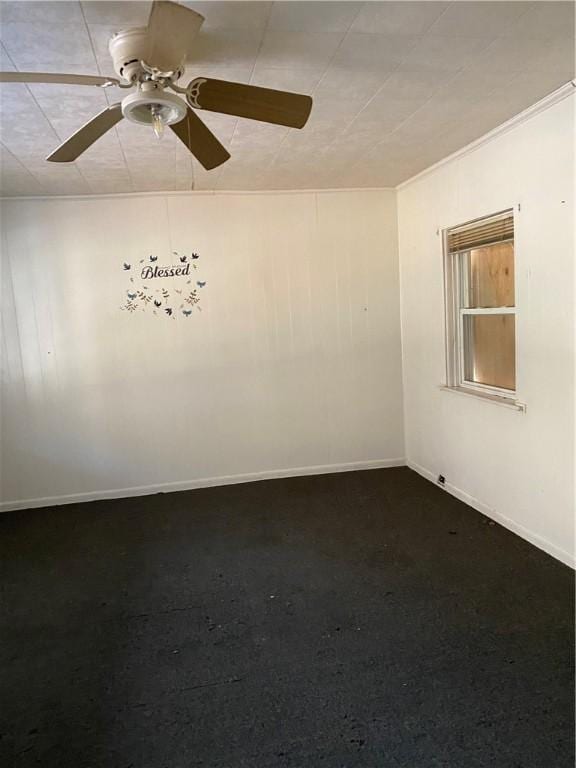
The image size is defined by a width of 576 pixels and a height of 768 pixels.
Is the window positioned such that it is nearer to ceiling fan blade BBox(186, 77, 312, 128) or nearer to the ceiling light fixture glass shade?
ceiling fan blade BBox(186, 77, 312, 128)

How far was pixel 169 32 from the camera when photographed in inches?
58.4

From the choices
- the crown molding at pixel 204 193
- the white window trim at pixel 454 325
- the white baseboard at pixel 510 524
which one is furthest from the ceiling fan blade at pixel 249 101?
the white baseboard at pixel 510 524

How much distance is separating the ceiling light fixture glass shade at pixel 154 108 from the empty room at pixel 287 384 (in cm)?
1

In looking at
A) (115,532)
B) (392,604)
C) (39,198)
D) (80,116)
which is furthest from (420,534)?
(39,198)

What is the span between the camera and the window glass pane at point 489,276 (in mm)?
3174

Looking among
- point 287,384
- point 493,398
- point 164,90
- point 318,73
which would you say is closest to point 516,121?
point 318,73

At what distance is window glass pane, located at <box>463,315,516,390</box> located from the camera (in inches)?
127

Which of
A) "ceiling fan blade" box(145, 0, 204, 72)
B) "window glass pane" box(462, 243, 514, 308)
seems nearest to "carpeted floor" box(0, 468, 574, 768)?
"window glass pane" box(462, 243, 514, 308)

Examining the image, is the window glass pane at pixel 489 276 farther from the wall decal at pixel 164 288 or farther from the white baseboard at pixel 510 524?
the wall decal at pixel 164 288

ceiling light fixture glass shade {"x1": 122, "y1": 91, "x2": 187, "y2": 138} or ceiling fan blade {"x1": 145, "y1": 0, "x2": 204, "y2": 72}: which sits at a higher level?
ceiling fan blade {"x1": 145, "y1": 0, "x2": 204, "y2": 72}

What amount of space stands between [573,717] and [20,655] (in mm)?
2298

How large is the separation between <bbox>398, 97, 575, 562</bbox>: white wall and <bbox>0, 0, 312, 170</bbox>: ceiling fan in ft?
5.16

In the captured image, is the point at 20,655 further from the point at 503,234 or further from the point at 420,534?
the point at 503,234

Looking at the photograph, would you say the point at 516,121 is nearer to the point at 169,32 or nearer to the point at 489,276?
the point at 489,276
